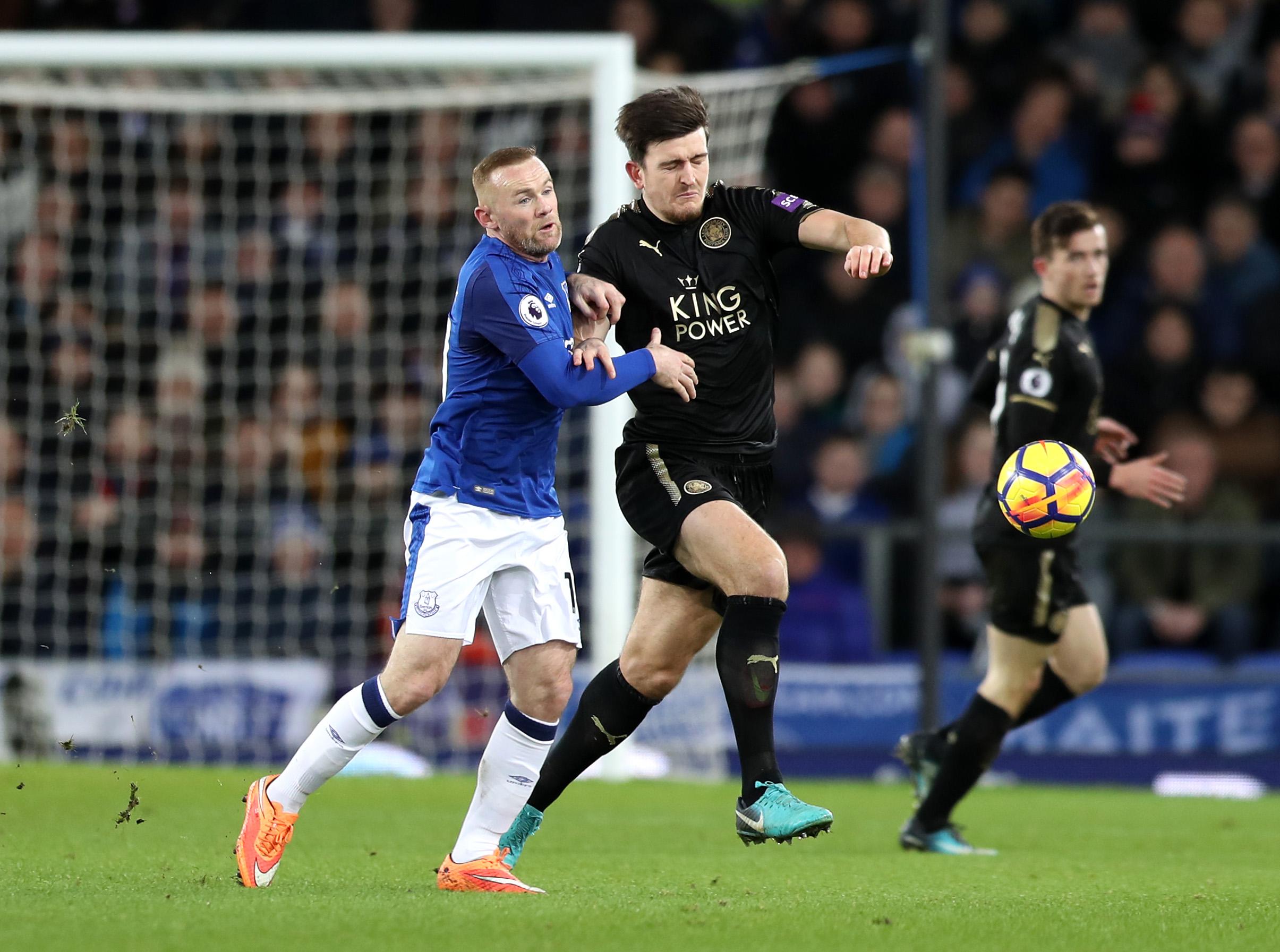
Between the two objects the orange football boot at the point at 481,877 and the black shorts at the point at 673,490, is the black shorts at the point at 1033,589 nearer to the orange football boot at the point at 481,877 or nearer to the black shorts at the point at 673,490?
the black shorts at the point at 673,490

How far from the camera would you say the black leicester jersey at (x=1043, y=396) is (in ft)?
21.2

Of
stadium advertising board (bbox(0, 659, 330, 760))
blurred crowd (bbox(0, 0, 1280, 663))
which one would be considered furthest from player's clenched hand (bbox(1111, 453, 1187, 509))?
stadium advertising board (bbox(0, 659, 330, 760))

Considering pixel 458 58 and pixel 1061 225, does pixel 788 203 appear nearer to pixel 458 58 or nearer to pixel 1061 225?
pixel 1061 225

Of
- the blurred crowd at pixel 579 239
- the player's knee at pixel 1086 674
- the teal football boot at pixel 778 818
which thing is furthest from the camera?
the blurred crowd at pixel 579 239

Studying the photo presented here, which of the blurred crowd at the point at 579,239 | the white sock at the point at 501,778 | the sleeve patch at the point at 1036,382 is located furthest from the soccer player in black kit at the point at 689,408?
the blurred crowd at the point at 579,239

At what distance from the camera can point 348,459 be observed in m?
11.1

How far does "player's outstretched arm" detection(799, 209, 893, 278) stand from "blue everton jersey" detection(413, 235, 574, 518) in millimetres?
763

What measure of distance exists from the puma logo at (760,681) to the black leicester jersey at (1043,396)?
1773 mm

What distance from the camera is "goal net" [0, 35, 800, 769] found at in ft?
34.6

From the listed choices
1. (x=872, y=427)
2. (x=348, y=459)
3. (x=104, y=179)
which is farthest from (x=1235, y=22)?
(x=104, y=179)

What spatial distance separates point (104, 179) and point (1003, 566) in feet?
25.1

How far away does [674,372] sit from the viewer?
16.5 feet

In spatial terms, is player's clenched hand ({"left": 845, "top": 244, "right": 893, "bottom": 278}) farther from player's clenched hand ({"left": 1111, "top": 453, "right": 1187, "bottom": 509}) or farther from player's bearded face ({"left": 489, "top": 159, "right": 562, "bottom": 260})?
player's clenched hand ({"left": 1111, "top": 453, "right": 1187, "bottom": 509})

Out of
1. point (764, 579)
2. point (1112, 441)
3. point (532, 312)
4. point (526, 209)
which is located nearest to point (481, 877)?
point (764, 579)
